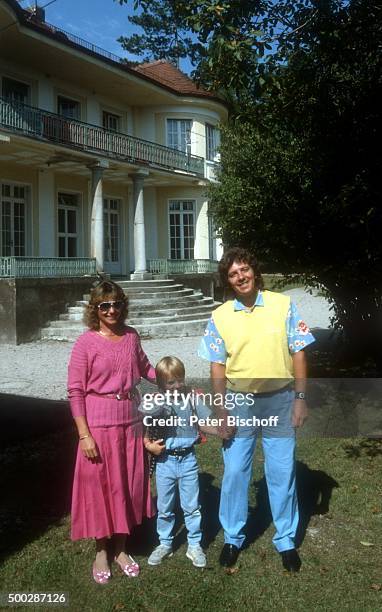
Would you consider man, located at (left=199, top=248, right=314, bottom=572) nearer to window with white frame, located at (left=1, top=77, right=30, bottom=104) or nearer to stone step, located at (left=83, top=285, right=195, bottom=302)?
stone step, located at (left=83, top=285, right=195, bottom=302)

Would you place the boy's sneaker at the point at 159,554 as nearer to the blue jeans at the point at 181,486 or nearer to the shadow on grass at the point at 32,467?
the blue jeans at the point at 181,486

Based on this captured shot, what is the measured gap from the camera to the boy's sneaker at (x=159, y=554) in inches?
131

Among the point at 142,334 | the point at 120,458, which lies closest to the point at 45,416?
the point at 120,458

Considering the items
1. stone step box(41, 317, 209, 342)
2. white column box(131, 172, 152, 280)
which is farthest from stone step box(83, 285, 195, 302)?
white column box(131, 172, 152, 280)

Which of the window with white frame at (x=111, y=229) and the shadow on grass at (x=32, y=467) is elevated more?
the window with white frame at (x=111, y=229)

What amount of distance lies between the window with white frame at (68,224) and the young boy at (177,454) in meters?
15.8

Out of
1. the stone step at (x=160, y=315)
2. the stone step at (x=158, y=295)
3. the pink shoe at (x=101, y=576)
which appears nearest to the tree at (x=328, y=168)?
the pink shoe at (x=101, y=576)

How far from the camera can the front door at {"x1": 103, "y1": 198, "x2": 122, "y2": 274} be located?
66.8 ft

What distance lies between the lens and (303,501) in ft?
14.1

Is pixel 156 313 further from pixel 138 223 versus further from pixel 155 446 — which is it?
pixel 155 446

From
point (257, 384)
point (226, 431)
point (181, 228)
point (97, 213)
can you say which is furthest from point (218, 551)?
point (181, 228)

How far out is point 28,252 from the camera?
56.7 ft

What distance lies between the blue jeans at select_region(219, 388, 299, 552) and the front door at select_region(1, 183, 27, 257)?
14.7 m

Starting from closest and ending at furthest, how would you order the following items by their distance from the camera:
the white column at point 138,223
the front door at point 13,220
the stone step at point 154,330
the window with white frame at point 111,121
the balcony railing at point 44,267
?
the balcony railing at point 44,267 < the stone step at point 154,330 < the front door at point 13,220 < the white column at point 138,223 < the window with white frame at point 111,121
